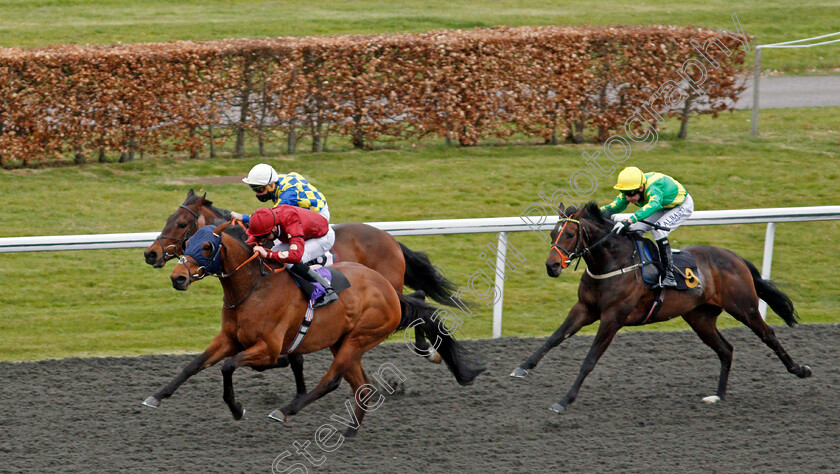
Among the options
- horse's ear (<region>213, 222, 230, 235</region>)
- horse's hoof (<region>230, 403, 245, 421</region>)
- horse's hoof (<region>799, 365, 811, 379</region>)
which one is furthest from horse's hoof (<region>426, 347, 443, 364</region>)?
horse's hoof (<region>799, 365, 811, 379</region>)

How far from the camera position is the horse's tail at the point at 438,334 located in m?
5.55

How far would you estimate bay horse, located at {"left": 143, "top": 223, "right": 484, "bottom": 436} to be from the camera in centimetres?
473

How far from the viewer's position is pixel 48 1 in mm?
16469

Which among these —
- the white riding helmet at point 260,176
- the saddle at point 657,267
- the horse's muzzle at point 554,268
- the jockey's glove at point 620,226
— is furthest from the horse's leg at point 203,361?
the saddle at point 657,267

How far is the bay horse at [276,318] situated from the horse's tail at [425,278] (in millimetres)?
910

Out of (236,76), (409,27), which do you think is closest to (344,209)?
(236,76)

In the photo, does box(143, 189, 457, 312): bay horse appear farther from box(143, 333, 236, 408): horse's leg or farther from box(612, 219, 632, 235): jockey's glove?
box(612, 219, 632, 235): jockey's glove

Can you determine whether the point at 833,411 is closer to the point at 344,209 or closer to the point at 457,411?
the point at 457,411

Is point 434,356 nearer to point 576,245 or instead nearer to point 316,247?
point 316,247

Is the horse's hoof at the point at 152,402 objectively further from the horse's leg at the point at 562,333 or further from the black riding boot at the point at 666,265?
the black riding boot at the point at 666,265

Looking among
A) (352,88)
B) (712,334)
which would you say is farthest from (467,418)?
(352,88)

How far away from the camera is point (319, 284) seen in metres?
5.12

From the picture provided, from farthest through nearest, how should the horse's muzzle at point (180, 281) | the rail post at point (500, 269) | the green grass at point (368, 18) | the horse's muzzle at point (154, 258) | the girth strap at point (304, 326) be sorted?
the green grass at point (368, 18) → the rail post at point (500, 269) → the horse's muzzle at point (154, 258) → the girth strap at point (304, 326) → the horse's muzzle at point (180, 281)

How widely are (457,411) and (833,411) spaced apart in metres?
2.18
